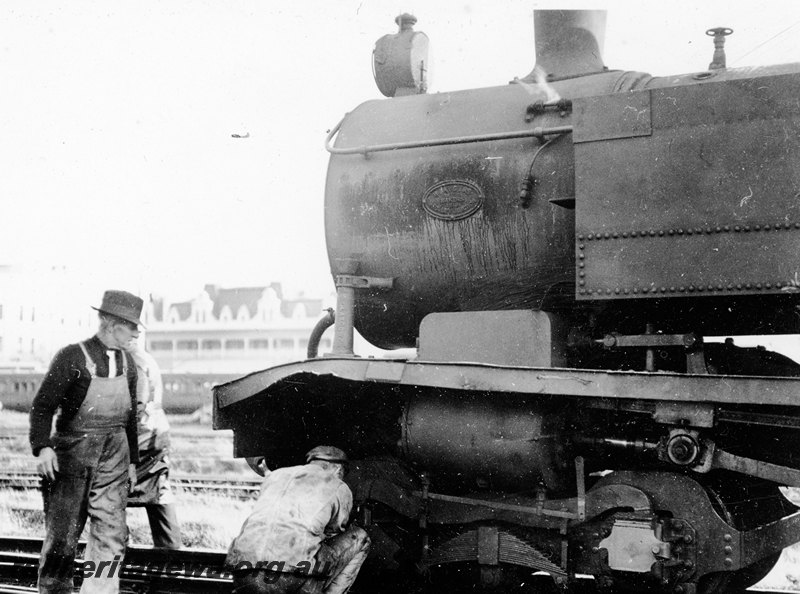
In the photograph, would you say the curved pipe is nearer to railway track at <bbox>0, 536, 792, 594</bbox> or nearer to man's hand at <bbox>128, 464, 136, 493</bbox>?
man's hand at <bbox>128, 464, 136, 493</bbox>

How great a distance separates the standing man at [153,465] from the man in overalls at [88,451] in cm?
94

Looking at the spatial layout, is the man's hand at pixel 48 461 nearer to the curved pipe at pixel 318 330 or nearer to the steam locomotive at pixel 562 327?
the steam locomotive at pixel 562 327

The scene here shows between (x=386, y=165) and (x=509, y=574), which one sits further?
(x=386, y=165)

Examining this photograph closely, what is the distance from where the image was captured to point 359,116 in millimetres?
5848

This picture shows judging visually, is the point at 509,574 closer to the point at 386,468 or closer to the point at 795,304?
the point at 386,468

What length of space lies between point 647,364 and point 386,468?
1738 millimetres

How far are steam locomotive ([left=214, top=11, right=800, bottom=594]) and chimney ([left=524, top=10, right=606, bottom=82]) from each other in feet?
0.04

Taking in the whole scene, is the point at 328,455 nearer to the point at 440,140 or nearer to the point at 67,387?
the point at 67,387

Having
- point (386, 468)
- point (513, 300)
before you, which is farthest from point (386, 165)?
point (386, 468)

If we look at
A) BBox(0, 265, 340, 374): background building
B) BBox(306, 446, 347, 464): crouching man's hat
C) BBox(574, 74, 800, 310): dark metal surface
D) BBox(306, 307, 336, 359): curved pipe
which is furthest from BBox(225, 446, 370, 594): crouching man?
BBox(0, 265, 340, 374): background building

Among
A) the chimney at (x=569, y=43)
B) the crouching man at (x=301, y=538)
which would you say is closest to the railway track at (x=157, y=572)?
the crouching man at (x=301, y=538)

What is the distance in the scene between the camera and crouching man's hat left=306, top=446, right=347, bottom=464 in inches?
199

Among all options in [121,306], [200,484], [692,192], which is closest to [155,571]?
[121,306]

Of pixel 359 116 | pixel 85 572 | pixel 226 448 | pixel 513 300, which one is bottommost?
pixel 226 448
